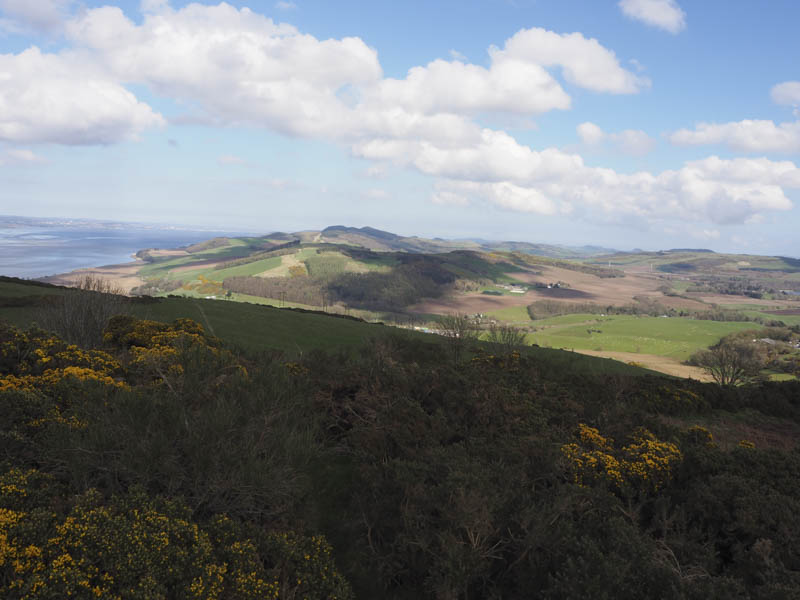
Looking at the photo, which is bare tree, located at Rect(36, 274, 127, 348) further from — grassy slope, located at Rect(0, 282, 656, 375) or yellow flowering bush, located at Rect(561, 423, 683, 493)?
yellow flowering bush, located at Rect(561, 423, 683, 493)

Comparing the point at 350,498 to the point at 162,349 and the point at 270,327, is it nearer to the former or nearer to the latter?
the point at 162,349

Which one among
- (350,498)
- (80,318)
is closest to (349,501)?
(350,498)

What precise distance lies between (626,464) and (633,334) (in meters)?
148

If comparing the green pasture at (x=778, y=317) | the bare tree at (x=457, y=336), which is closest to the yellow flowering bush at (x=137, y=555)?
the bare tree at (x=457, y=336)

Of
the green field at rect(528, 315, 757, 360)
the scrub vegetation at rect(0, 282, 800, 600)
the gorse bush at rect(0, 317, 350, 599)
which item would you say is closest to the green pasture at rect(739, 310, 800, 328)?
the green field at rect(528, 315, 757, 360)

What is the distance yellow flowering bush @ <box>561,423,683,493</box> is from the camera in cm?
1330

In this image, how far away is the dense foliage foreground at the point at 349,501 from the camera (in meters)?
8.18

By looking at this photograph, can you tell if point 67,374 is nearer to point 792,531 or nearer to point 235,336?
point 792,531

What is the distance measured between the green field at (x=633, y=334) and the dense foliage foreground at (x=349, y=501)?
109206mm

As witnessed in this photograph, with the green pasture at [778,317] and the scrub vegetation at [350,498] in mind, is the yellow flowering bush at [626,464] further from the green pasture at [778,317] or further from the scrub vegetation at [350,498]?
the green pasture at [778,317]

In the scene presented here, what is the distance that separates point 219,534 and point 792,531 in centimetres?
1386

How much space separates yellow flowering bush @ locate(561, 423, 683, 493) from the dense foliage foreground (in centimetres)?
6

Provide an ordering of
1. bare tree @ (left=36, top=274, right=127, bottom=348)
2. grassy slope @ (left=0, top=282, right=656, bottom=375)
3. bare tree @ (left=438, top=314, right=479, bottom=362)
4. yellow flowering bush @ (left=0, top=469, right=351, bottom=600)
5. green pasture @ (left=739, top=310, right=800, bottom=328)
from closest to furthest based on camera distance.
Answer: yellow flowering bush @ (left=0, top=469, right=351, bottom=600) → bare tree @ (left=36, top=274, right=127, bottom=348) → bare tree @ (left=438, top=314, right=479, bottom=362) → grassy slope @ (left=0, top=282, right=656, bottom=375) → green pasture @ (left=739, top=310, right=800, bottom=328)

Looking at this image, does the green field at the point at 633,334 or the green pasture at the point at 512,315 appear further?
the green pasture at the point at 512,315
